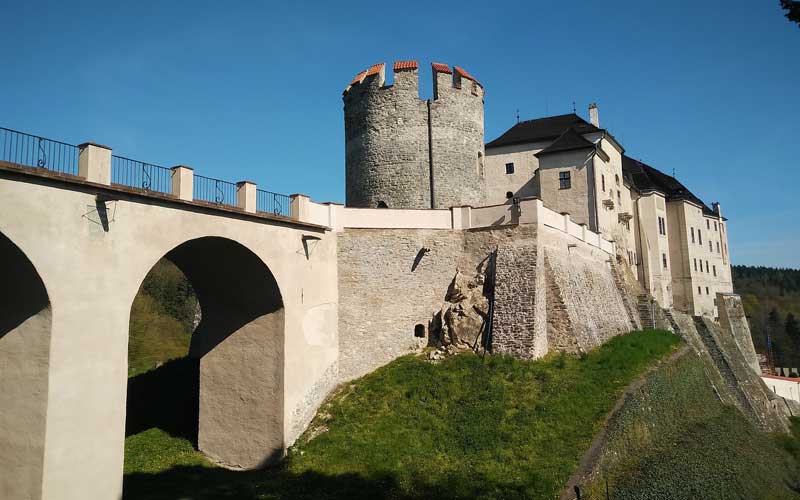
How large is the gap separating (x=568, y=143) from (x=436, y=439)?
65.9 feet

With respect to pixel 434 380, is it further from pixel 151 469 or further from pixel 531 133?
pixel 531 133

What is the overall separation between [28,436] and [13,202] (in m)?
4.71

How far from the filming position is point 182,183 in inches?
604

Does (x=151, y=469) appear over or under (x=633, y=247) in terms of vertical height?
under

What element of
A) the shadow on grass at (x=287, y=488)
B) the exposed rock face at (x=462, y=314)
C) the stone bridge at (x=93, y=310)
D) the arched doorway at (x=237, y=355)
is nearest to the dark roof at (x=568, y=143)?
the exposed rock face at (x=462, y=314)

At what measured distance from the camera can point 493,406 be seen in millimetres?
18109

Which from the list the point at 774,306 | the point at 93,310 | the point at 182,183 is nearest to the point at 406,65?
the point at 182,183

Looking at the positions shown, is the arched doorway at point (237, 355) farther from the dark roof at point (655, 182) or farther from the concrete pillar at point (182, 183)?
the dark roof at point (655, 182)

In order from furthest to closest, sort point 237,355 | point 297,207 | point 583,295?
point 583,295 < point 297,207 < point 237,355

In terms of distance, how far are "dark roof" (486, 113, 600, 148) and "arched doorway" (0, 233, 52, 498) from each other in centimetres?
2767

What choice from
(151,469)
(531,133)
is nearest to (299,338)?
(151,469)

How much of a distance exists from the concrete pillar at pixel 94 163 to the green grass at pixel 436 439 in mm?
8141

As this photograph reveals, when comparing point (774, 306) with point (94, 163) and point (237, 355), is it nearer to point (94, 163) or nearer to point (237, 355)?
point (237, 355)

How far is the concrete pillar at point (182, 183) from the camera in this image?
15.3 meters
